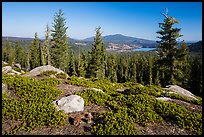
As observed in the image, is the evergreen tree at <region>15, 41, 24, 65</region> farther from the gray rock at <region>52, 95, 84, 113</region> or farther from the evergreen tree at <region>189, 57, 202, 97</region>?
the gray rock at <region>52, 95, 84, 113</region>

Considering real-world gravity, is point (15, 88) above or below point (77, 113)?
above

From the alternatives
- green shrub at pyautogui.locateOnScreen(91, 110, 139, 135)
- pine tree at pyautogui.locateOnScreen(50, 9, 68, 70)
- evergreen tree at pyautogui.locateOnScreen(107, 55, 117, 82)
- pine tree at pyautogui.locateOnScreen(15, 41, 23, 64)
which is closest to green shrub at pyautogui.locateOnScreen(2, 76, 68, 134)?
green shrub at pyautogui.locateOnScreen(91, 110, 139, 135)

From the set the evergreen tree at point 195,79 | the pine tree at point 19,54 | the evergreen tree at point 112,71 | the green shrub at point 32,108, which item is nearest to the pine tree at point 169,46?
the green shrub at point 32,108

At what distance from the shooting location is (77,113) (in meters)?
8.27

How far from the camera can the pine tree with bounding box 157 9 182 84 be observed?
81.2ft

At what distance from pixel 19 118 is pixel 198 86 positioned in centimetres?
4636

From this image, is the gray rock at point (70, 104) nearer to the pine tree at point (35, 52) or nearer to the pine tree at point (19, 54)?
the pine tree at point (35, 52)

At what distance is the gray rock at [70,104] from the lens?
841cm

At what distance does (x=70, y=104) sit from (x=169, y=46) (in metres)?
19.8

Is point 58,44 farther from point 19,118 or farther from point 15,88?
point 19,118

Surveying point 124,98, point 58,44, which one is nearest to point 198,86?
point 58,44

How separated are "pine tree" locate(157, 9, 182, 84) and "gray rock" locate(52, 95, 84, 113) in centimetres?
1908

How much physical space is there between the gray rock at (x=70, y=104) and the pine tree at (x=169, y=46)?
62.6ft

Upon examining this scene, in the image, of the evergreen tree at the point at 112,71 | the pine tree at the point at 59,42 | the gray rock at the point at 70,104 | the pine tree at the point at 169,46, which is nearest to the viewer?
the gray rock at the point at 70,104
